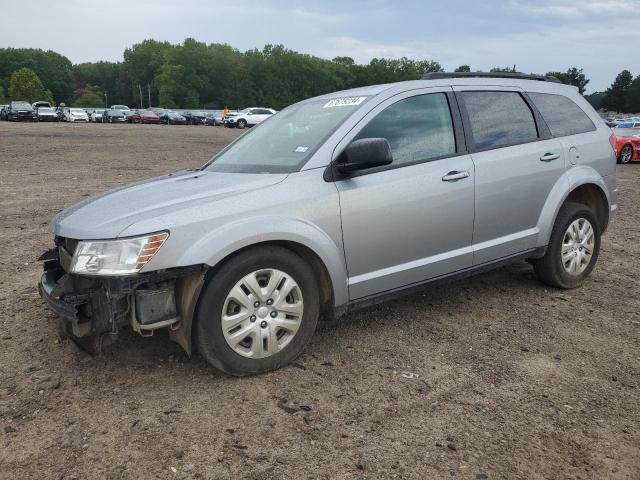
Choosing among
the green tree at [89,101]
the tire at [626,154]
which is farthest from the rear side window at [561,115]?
the green tree at [89,101]

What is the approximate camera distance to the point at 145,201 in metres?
3.45

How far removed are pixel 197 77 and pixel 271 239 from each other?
125878mm

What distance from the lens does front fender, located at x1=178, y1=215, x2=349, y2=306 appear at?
→ 3.11m

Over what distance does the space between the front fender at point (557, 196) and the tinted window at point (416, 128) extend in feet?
3.53

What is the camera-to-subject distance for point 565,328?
4238 millimetres

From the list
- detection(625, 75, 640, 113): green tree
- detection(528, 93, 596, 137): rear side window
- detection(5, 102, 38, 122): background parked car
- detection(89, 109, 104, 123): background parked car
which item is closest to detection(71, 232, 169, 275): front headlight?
detection(528, 93, 596, 137): rear side window

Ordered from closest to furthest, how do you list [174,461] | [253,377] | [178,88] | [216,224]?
1. [174,461]
2. [216,224]
3. [253,377]
4. [178,88]

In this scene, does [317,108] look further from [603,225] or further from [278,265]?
[603,225]

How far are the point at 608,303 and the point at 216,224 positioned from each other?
3430 millimetres

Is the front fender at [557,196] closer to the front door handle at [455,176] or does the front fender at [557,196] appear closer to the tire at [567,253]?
the tire at [567,253]

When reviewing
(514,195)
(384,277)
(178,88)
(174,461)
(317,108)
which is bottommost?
(174,461)

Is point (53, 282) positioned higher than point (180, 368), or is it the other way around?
point (53, 282)

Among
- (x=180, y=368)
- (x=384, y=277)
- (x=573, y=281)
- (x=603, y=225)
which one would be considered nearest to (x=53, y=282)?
(x=180, y=368)

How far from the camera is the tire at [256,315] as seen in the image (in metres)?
3.18
